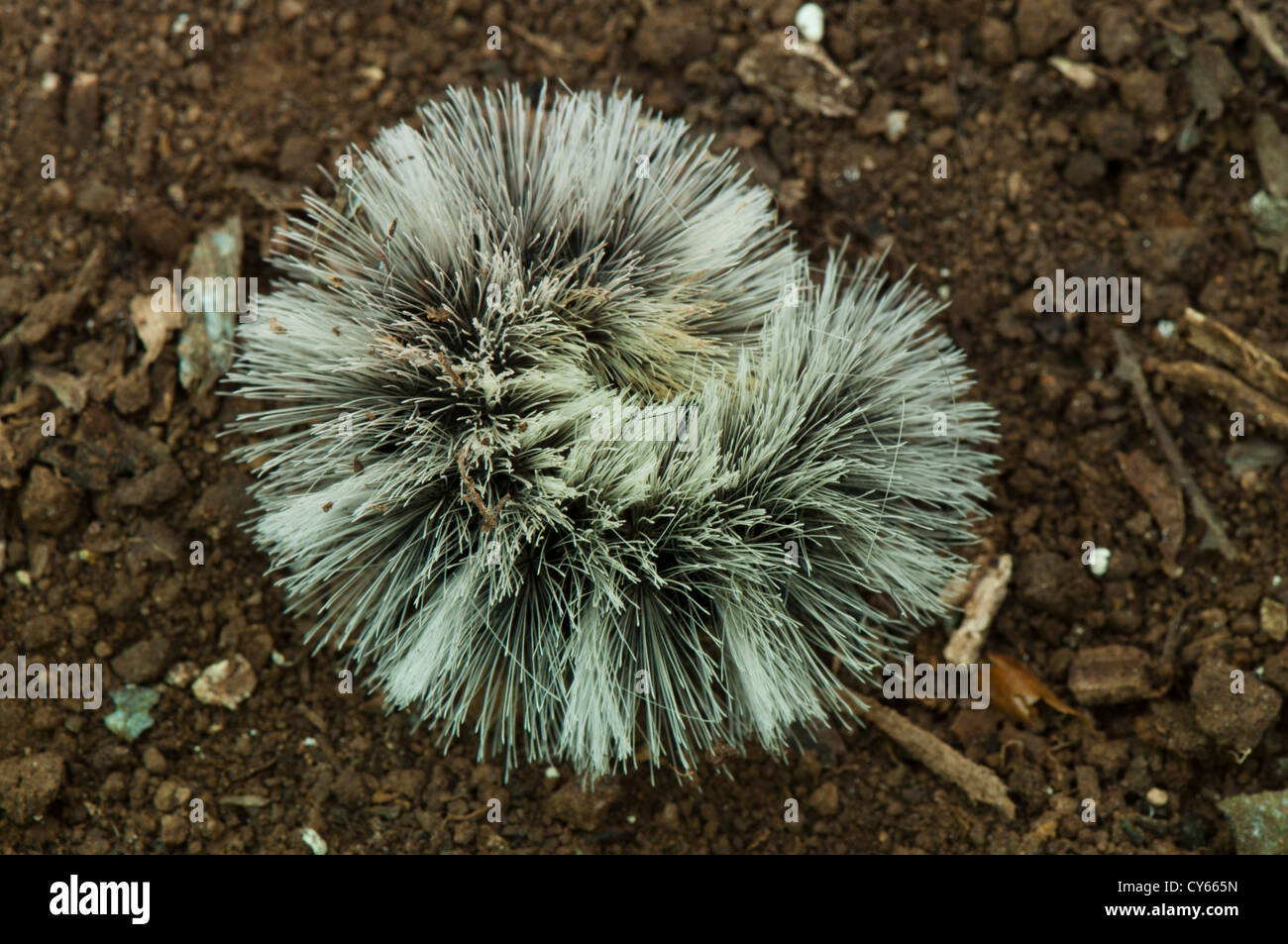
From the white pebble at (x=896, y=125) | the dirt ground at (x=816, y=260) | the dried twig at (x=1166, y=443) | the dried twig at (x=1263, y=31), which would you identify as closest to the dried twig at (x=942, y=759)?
the dirt ground at (x=816, y=260)

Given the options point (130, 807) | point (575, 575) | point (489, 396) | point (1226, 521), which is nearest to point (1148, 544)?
point (1226, 521)

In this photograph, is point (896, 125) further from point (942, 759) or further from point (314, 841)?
point (314, 841)

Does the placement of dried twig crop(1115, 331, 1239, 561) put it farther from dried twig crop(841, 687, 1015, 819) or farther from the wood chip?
dried twig crop(841, 687, 1015, 819)

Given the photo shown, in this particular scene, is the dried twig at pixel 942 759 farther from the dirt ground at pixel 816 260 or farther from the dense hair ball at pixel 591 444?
the dense hair ball at pixel 591 444

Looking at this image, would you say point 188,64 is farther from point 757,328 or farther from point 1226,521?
point 1226,521

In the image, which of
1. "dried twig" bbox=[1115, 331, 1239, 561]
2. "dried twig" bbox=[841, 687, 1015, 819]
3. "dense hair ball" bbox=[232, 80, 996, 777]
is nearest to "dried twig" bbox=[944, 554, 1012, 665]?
"dried twig" bbox=[841, 687, 1015, 819]

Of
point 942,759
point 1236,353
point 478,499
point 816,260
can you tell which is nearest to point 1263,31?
point 1236,353
